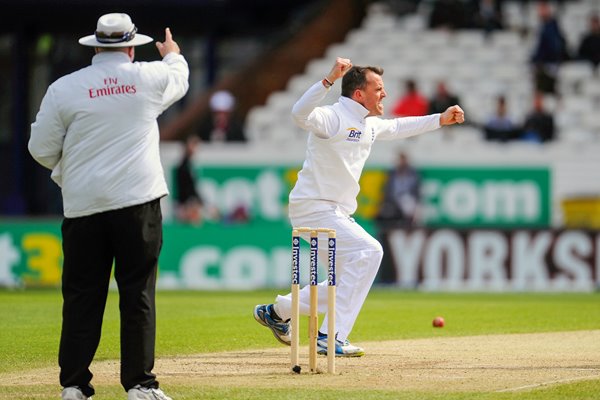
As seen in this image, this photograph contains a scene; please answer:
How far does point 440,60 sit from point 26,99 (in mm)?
8342

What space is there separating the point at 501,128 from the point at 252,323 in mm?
10767

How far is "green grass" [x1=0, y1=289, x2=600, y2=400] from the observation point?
764 cm

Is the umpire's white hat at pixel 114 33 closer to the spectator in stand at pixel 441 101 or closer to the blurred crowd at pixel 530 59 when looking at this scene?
the blurred crowd at pixel 530 59

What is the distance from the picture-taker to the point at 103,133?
23.6 ft

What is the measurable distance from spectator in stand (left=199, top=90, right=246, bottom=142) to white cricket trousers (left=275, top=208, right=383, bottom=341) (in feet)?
43.8

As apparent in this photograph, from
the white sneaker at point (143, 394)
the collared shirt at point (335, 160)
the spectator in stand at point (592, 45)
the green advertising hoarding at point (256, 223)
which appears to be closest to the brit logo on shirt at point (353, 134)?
the collared shirt at point (335, 160)

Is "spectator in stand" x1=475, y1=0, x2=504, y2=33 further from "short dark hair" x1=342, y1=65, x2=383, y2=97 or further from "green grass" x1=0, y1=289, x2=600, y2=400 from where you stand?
"short dark hair" x1=342, y1=65, x2=383, y2=97

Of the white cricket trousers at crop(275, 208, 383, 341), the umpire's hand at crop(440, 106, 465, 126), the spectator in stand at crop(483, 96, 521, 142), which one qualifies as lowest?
the white cricket trousers at crop(275, 208, 383, 341)

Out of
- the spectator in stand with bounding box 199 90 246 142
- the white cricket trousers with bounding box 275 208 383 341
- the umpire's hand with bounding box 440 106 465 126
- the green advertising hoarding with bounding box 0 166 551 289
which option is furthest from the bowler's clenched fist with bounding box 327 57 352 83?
the spectator in stand with bounding box 199 90 246 142

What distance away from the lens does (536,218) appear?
834 inches

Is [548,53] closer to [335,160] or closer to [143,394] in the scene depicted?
[335,160]

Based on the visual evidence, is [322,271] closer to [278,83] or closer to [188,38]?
[278,83]

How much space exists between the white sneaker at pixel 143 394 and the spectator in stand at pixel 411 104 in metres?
15.1

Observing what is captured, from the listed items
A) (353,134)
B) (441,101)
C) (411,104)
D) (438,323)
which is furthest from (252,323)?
(441,101)
